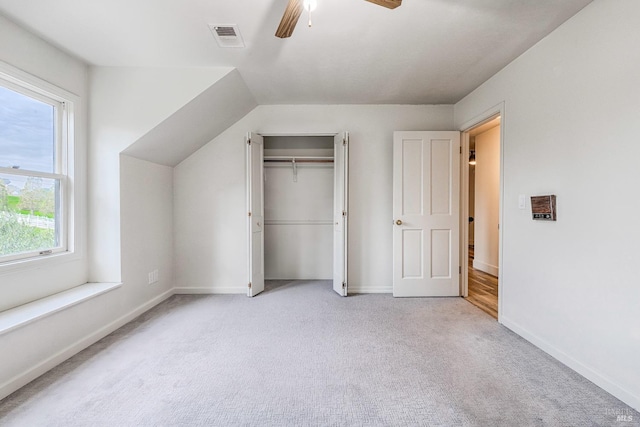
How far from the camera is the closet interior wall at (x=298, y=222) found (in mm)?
4133

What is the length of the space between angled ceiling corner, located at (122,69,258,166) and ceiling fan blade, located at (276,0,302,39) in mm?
1245

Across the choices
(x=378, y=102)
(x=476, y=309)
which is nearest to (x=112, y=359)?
(x=476, y=309)

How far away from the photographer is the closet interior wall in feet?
13.6

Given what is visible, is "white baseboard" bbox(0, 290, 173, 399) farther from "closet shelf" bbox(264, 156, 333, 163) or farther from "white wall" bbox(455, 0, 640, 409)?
"white wall" bbox(455, 0, 640, 409)

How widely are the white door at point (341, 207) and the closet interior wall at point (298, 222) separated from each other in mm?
572

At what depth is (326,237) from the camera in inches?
164

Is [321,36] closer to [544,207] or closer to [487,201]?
[544,207]

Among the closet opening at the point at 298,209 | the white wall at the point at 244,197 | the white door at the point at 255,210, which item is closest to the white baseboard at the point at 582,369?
the white wall at the point at 244,197

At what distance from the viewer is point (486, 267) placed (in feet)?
15.1

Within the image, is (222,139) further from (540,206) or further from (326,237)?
(540,206)

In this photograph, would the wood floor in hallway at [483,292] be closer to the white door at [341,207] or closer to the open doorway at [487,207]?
the open doorway at [487,207]

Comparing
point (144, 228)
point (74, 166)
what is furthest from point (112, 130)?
point (144, 228)

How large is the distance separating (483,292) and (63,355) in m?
4.35

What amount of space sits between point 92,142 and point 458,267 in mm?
4208
